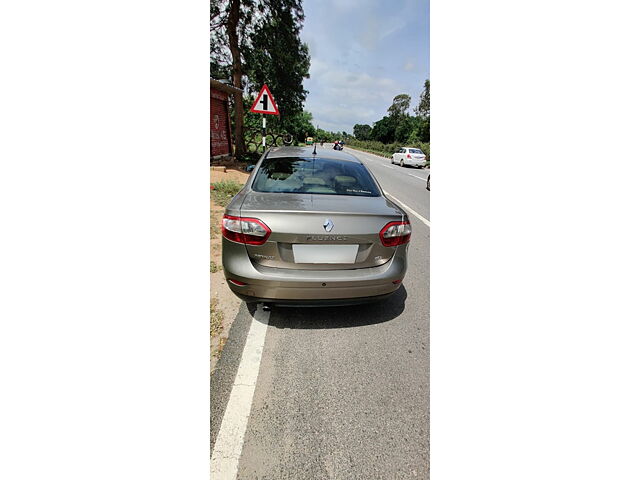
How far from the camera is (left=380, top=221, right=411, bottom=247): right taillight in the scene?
2248mm

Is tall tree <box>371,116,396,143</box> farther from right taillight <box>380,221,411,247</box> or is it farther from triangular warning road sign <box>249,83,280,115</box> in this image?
right taillight <box>380,221,411,247</box>

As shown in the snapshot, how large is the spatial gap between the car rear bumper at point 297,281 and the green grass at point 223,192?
424 centimetres

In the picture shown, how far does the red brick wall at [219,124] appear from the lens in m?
12.1

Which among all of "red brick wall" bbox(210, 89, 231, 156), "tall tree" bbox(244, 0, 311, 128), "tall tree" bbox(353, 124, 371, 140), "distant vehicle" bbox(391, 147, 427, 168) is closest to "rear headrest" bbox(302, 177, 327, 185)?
"red brick wall" bbox(210, 89, 231, 156)

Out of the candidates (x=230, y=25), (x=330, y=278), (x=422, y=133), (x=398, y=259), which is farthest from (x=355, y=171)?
(x=422, y=133)

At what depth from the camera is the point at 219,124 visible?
1293 cm

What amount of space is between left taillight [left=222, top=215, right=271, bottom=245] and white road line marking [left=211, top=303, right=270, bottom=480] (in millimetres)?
794

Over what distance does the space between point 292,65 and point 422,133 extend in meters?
32.8

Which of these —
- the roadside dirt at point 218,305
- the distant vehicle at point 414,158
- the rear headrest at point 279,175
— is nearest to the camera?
the roadside dirt at point 218,305

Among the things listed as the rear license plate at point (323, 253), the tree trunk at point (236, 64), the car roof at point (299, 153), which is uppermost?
the tree trunk at point (236, 64)

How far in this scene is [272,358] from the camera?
82.4 inches

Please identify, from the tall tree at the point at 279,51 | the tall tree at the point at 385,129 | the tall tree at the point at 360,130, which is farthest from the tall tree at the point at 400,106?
the tall tree at the point at 279,51

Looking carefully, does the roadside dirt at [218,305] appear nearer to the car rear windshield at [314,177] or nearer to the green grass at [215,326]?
the green grass at [215,326]

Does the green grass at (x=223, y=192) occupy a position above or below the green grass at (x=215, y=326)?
above
